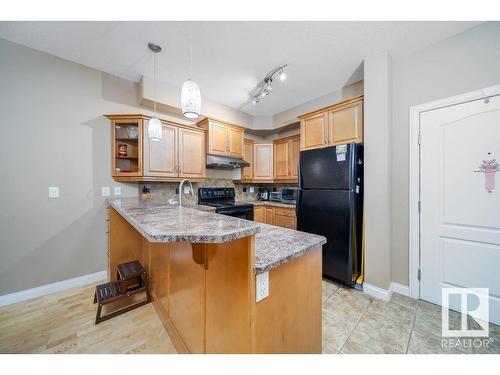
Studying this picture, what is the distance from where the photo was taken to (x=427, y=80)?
200 cm

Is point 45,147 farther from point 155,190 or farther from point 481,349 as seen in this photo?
point 481,349

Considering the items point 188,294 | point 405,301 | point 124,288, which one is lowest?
point 405,301

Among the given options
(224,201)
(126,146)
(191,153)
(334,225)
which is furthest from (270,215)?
(126,146)

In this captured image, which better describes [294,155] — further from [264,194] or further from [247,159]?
[264,194]

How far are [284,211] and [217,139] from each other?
177 centimetres

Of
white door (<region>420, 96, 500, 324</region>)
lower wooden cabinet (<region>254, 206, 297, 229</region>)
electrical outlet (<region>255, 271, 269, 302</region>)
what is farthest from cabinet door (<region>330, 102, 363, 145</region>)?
electrical outlet (<region>255, 271, 269, 302</region>)

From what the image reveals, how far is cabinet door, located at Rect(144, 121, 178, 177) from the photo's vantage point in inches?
101

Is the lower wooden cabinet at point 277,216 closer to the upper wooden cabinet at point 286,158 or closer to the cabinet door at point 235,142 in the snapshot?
the upper wooden cabinet at point 286,158

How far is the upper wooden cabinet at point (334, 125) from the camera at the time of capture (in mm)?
2359

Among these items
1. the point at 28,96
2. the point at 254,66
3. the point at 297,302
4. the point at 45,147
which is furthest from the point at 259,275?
the point at 28,96

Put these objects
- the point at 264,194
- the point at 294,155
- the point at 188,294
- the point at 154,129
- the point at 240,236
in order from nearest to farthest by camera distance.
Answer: the point at 240,236
the point at 188,294
the point at 154,129
the point at 294,155
the point at 264,194

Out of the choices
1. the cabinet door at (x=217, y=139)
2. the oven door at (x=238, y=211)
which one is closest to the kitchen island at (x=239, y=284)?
the oven door at (x=238, y=211)

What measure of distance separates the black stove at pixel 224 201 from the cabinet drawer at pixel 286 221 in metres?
0.51

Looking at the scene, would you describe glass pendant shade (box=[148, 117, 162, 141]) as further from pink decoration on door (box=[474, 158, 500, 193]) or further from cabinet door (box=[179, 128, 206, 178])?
pink decoration on door (box=[474, 158, 500, 193])
